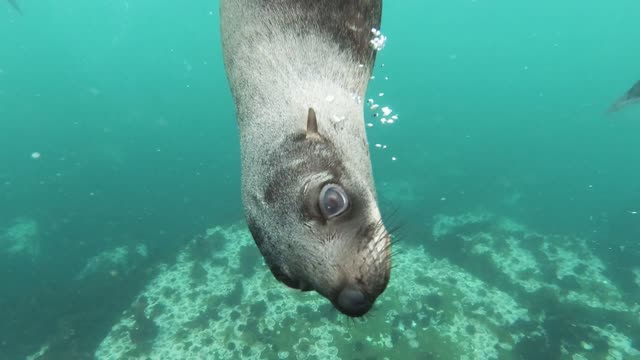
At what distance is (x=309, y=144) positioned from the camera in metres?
1.55

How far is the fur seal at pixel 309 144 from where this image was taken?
1.42 m

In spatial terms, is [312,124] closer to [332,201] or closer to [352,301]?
[332,201]

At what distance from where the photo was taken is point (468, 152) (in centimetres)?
2370

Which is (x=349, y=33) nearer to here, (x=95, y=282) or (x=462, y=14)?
(x=95, y=282)

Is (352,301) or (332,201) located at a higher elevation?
(332,201)

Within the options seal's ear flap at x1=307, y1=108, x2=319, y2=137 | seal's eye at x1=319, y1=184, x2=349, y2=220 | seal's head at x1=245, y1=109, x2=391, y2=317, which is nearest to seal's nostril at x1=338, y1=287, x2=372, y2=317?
seal's head at x1=245, y1=109, x2=391, y2=317

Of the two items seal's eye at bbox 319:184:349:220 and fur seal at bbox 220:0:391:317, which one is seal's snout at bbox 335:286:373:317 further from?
seal's eye at bbox 319:184:349:220

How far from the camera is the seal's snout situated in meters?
1.38

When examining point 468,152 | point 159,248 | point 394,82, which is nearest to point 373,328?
point 159,248

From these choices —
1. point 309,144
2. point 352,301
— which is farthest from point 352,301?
point 309,144

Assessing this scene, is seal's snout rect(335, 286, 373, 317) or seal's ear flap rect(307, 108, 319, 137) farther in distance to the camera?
seal's ear flap rect(307, 108, 319, 137)

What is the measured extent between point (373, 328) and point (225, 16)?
9.02 metres

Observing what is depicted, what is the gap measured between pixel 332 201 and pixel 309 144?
0.23 m

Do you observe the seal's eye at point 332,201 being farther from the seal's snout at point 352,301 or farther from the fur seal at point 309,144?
the seal's snout at point 352,301
